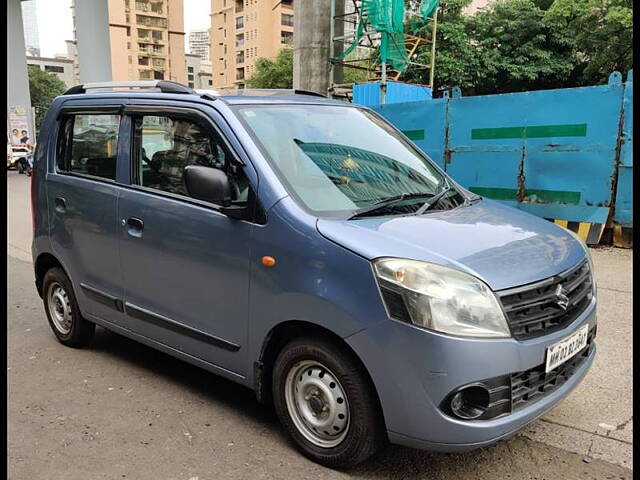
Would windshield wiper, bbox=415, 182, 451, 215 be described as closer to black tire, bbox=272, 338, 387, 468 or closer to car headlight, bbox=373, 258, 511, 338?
car headlight, bbox=373, 258, 511, 338

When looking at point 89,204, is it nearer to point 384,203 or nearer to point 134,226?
point 134,226

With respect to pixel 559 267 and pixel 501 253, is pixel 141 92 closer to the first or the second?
pixel 501 253

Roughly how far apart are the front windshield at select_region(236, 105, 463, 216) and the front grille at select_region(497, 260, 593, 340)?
Answer: 0.78 meters

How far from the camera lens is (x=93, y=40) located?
20.6 metres

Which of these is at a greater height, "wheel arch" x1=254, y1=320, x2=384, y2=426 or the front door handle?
the front door handle

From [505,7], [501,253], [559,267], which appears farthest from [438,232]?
[505,7]

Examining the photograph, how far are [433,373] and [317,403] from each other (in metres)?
0.70

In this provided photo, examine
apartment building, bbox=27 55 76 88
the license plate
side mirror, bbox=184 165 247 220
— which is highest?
apartment building, bbox=27 55 76 88

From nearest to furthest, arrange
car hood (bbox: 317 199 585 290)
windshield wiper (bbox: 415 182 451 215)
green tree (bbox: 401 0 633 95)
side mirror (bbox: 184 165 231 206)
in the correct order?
car hood (bbox: 317 199 585 290), side mirror (bbox: 184 165 231 206), windshield wiper (bbox: 415 182 451 215), green tree (bbox: 401 0 633 95)

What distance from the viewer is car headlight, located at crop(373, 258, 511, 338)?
238 centimetres

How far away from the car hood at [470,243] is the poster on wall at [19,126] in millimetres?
34489

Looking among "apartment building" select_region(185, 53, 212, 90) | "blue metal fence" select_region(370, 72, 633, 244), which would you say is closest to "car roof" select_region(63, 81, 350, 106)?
"blue metal fence" select_region(370, 72, 633, 244)

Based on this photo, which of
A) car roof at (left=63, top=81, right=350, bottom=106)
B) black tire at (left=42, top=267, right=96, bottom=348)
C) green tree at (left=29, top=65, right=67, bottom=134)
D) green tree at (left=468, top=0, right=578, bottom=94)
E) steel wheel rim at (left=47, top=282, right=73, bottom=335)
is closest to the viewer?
car roof at (left=63, top=81, right=350, bottom=106)

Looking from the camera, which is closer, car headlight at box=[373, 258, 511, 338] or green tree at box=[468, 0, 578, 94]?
car headlight at box=[373, 258, 511, 338]
